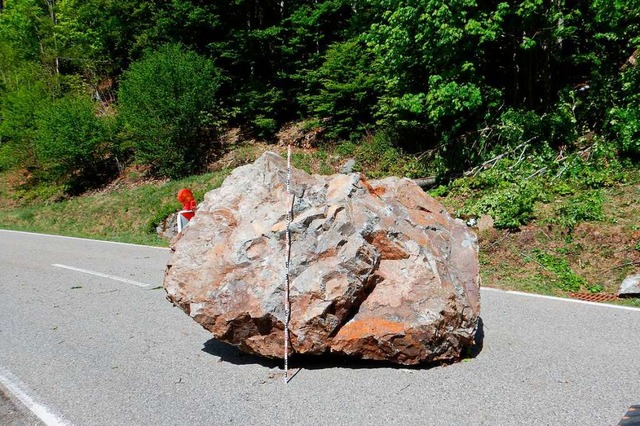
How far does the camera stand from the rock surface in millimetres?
6852

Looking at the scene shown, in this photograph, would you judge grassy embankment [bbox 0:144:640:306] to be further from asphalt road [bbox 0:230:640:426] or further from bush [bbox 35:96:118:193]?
bush [bbox 35:96:118:193]

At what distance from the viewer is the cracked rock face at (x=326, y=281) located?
4.27 metres

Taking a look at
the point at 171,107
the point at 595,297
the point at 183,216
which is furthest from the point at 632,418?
the point at 171,107

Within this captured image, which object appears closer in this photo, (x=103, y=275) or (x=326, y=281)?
(x=326, y=281)

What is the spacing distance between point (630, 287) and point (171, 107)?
19548 mm

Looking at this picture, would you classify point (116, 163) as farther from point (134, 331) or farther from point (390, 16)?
point (134, 331)

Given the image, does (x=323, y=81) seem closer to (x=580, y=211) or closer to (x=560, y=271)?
(x=580, y=211)

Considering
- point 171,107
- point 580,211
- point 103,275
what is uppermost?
point 171,107

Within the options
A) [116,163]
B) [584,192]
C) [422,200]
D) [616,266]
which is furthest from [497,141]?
[116,163]

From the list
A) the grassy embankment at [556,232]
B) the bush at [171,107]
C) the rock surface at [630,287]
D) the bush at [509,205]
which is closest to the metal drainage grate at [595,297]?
the rock surface at [630,287]

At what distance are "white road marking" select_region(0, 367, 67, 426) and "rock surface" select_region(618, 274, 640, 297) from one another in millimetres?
7297

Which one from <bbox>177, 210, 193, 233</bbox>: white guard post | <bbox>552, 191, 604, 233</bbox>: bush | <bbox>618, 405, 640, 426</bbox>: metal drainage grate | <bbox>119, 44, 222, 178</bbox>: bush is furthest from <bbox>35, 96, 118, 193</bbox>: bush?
<bbox>618, 405, 640, 426</bbox>: metal drainage grate

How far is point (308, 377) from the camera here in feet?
14.4

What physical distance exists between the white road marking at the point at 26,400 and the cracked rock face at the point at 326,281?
135 centimetres
